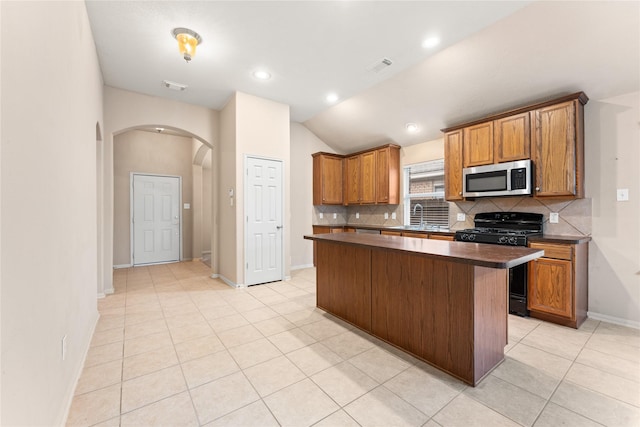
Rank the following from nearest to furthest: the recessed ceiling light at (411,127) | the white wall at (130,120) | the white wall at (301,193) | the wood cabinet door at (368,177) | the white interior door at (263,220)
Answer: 1. the white wall at (130,120)
2. the white interior door at (263,220)
3. the recessed ceiling light at (411,127)
4. the wood cabinet door at (368,177)
5. the white wall at (301,193)

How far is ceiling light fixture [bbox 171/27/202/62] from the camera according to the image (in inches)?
111

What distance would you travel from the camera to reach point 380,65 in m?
3.49

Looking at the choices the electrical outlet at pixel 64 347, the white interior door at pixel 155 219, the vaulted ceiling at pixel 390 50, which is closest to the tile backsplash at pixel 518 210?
the vaulted ceiling at pixel 390 50

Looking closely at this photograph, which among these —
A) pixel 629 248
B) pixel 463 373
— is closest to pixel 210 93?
pixel 463 373

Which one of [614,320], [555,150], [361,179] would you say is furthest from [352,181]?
[614,320]

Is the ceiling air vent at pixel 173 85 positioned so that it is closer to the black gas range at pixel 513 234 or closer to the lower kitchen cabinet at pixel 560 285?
the black gas range at pixel 513 234

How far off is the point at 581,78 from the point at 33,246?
4665 mm

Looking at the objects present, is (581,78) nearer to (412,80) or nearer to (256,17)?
(412,80)

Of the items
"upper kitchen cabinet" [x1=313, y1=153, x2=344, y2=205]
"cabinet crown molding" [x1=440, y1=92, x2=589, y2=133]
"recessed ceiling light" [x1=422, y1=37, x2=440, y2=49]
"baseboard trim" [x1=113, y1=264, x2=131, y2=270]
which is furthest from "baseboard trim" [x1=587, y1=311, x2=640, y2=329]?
"baseboard trim" [x1=113, y1=264, x2=131, y2=270]

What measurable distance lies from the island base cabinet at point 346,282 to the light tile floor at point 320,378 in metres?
0.16

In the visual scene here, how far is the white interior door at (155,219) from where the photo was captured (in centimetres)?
602

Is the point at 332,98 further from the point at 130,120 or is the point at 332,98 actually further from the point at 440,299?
the point at 440,299

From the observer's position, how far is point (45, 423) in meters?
1.30

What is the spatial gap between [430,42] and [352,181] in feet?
10.4
